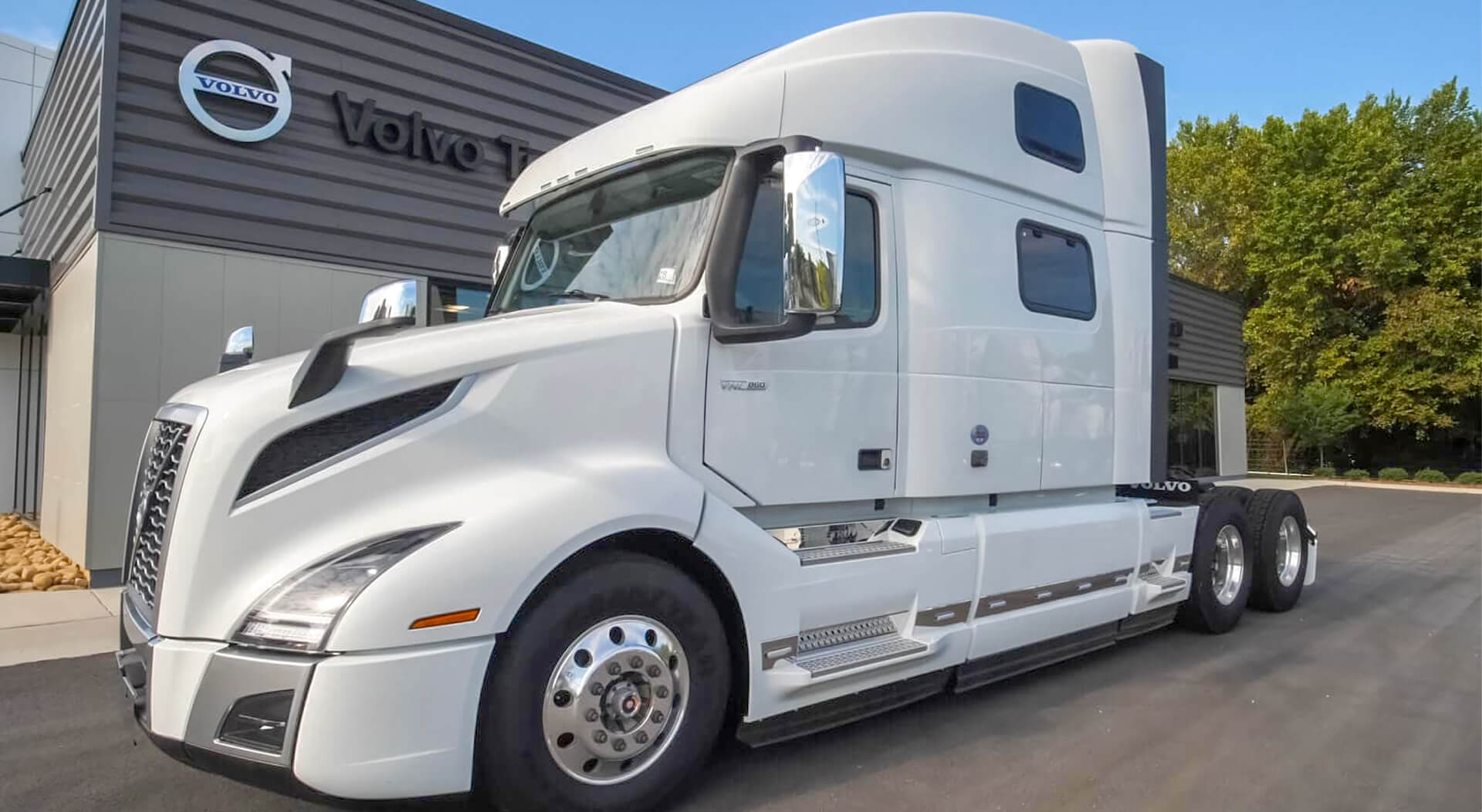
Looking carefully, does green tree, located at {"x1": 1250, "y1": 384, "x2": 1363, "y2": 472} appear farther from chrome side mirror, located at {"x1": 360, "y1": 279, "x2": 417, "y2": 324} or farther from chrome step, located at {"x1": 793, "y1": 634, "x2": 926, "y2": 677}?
chrome side mirror, located at {"x1": 360, "y1": 279, "x2": 417, "y2": 324}

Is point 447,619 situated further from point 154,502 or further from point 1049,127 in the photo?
point 1049,127

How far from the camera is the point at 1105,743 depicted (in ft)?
12.9

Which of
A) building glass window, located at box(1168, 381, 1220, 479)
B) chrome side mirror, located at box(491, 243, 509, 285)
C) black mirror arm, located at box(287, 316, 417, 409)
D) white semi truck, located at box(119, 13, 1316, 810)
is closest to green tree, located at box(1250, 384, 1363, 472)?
building glass window, located at box(1168, 381, 1220, 479)

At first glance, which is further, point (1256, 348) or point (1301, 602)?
point (1256, 348)

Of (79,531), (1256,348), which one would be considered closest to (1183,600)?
(79,531)

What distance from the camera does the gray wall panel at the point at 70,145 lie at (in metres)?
7.77

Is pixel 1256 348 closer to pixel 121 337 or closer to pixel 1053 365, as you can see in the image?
pixel 1053 365

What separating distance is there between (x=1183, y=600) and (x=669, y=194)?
451cm

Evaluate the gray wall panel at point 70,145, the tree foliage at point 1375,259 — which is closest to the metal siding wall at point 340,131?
the gray wall panel at point 70,145

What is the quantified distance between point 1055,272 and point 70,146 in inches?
388

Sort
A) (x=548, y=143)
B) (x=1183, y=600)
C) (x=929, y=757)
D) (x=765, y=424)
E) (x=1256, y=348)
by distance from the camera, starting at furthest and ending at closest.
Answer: (x=1256, y=348) → (x=548, y=143) → (x=1183, y=600) → (x=929, y=757) → (x=765, y=424)

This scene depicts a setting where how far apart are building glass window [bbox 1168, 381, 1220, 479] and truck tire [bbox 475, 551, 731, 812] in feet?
69.1

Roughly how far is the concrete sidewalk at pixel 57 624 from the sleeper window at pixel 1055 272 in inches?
240

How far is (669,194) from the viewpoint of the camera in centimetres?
364
